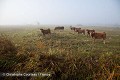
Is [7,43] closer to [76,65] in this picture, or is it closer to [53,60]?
[53,60]

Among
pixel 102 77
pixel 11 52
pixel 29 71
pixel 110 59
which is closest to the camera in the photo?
pixel 102 77

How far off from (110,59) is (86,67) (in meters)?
1.14

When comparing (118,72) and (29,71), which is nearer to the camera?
(118,72)

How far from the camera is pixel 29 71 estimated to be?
6602mm

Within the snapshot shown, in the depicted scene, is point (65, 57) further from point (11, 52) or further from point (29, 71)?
point (11, 52)

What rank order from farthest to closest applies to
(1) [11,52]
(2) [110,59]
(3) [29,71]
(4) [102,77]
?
(1) [11,52] < (2) [110,59] < (3) [29,71] < (4) [102,77]

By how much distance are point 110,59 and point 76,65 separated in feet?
4.79

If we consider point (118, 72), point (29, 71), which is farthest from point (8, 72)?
point (118, 72)

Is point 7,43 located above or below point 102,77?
above

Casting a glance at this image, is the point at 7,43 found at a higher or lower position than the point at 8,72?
higher

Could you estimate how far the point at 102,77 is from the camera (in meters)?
A: 6.05

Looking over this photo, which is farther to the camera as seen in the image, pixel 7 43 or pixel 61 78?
pixel 7 43

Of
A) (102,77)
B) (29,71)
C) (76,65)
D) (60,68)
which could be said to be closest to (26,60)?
(29,71)

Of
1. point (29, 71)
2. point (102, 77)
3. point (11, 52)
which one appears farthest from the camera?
point (11, 52)
